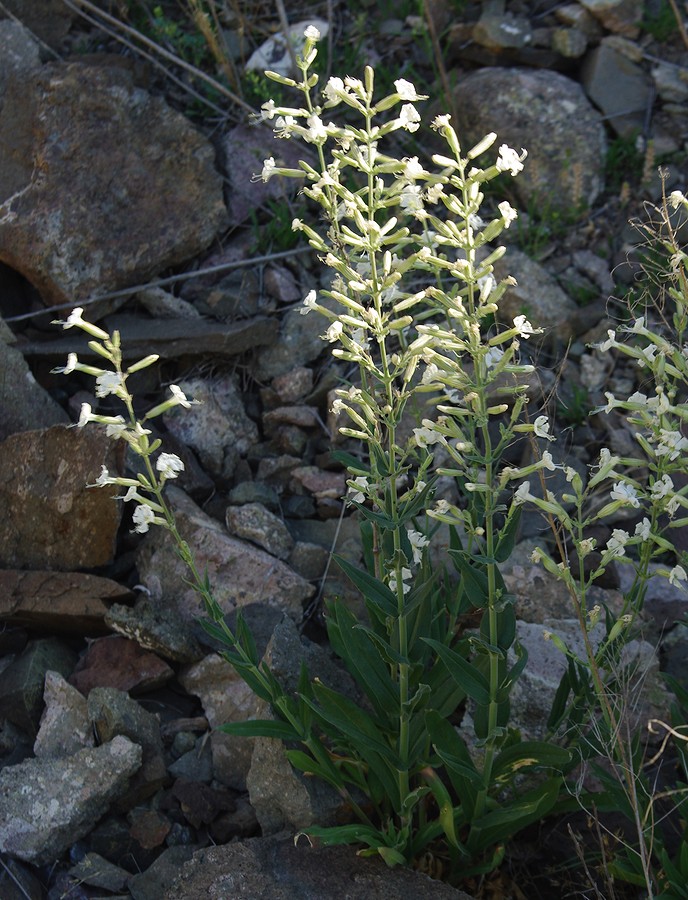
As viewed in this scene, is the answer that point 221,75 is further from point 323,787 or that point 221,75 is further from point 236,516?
point 323,787

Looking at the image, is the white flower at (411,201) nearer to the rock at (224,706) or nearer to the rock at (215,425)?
the rock at (224,706)

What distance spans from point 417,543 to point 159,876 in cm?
163

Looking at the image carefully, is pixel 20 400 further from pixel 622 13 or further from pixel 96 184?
pixel 622 13

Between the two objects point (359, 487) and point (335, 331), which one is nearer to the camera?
point (335, 331)

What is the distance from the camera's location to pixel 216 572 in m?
4.88

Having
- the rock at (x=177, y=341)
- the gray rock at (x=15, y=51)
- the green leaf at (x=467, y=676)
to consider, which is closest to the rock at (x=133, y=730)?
the green leaf at (x=467, y=676)

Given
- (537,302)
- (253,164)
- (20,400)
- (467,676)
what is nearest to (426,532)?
(467,676)

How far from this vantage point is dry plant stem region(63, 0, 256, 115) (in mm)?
6430

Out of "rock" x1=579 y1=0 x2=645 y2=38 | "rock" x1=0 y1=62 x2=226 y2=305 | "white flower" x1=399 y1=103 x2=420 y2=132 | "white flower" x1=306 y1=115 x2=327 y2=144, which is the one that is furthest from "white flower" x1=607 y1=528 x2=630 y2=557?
"rock" x1=579 y1=0 x2=645 y2=38

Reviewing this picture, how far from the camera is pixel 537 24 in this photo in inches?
267

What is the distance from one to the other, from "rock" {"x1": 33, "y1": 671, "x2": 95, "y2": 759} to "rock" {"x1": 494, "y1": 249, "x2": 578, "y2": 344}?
3084 mm

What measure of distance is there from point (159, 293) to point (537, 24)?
3186 millimetres

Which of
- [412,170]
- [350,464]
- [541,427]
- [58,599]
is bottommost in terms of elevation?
[58,599]

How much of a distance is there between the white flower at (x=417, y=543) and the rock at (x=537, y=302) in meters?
2.35
